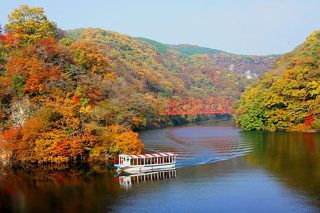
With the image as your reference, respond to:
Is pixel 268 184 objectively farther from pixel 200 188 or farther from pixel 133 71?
pixel 133 71

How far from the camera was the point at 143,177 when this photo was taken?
32188 mm

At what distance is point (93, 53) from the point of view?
186ft

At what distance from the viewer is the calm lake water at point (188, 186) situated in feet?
80.3

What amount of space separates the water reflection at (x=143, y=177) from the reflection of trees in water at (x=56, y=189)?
828 millimetres

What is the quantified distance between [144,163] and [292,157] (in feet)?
49.5

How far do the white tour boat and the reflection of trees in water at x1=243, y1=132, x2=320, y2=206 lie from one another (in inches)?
318

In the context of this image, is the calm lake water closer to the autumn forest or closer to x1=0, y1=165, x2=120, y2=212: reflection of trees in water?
x1=0, y1=165, x2=120, y2=212: reflection of trees in water

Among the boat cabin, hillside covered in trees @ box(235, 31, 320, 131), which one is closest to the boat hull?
Result: the boat cabin

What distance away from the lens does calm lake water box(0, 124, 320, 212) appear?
964 inches

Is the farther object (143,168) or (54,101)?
(54,101)

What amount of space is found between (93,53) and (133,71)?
1537 inches

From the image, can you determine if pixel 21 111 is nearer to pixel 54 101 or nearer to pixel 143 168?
pixel 54 101

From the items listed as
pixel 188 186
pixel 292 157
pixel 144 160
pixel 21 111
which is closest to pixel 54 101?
pixel 21 111

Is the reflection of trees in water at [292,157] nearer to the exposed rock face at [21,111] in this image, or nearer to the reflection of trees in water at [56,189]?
the reflection of trees in water at [56,189]
